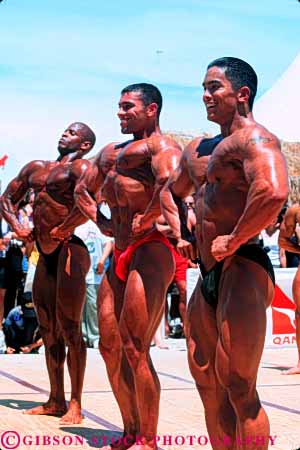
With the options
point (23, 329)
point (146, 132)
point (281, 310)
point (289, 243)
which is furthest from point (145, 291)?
point (281, 310)

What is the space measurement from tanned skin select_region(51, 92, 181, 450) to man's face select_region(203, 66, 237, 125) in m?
1.10

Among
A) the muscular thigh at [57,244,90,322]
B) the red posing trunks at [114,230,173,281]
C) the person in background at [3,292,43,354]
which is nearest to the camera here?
the red posing trunks at [114,230,173,281]

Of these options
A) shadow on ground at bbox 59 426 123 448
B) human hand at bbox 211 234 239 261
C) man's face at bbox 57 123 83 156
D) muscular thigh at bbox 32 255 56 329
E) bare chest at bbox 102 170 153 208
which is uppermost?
man's face at bbox 57 123 83 156

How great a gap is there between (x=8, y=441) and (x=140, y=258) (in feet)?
5.38

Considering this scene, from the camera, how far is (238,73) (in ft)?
16.6

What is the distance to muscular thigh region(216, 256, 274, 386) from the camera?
4.66 m

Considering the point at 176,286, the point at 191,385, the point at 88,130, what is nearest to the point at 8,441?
the point at 88,130

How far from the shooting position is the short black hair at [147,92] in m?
6.64

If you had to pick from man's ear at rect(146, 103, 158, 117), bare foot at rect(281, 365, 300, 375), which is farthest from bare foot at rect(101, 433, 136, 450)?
bare foot at rect(281, 365, 300, 375)

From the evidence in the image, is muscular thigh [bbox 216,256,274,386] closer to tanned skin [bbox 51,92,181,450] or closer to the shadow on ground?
tanned skin [bbox 51,92,181,450]

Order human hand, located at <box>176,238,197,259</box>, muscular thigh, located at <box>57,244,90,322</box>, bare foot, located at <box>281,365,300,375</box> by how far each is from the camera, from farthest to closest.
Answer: bare foot, located at <box>281,365,300,375</box>, muscular thigh, located at <box>57,244,90,322</box>, human hand, located at <box>176,238,197,259</box>

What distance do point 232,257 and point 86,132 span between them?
141 inches

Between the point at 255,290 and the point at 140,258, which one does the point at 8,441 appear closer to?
the point at 140,258

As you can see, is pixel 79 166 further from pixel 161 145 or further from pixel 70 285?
pixel 161 145
